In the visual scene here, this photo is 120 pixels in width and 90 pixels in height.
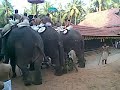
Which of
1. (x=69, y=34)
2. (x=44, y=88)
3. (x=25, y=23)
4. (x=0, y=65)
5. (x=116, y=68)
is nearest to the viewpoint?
(x=0, y=65)

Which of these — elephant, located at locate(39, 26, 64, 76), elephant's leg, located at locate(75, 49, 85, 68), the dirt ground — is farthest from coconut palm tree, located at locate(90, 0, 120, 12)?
elephant, located at locate(39, 26, 64, 76)

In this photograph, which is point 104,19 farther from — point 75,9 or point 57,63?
point 57,63

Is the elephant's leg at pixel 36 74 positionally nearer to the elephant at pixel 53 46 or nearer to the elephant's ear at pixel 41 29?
the elephant at pixel 53 46

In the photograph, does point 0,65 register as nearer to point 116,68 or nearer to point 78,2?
point 116,68

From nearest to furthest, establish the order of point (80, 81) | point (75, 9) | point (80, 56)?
point (80, 81) → point (80, 56) → point (75, 9)

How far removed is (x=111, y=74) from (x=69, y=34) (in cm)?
281

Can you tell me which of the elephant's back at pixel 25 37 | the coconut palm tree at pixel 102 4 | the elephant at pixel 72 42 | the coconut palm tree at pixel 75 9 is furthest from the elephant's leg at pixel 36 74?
the coconut palm tree at pixel 102 4

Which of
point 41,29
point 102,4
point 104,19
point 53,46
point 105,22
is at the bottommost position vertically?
point 105,22

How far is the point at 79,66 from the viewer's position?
37.2 feet

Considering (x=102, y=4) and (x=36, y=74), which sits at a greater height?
(x=102, y=4)

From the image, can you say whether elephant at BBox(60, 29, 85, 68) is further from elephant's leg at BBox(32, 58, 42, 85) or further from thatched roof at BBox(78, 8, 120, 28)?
thatched roof at BBox(78, 8, 120, 28)

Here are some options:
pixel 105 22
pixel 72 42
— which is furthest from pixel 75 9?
pixel 72 42

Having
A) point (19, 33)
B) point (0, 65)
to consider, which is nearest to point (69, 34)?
point (19, 33)

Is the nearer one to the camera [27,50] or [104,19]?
[27,50]
